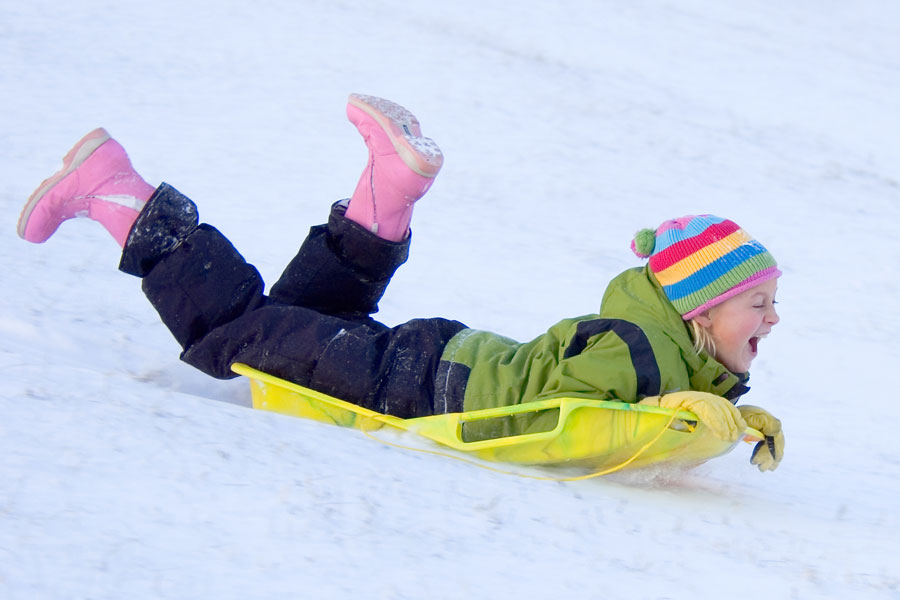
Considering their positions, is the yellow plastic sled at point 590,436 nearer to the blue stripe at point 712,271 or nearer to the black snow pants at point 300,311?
the black snow pants at point 300,311

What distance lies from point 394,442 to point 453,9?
17.2 ft

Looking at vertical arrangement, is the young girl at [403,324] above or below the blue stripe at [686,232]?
below

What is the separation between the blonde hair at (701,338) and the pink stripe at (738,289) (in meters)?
0.02

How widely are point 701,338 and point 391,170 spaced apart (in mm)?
815

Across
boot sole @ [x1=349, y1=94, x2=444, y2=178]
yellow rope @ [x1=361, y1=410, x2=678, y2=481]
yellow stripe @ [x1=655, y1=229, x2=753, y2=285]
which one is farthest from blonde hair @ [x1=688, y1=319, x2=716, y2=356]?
boot sole @ [x1=349, y1=94, x2=444, y2=178]

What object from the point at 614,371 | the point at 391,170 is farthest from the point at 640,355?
the point at 391,170

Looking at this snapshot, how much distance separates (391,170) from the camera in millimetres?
2471

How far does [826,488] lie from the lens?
8.36 ft

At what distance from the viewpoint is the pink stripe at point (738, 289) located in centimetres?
226

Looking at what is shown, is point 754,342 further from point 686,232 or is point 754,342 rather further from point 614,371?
point 614,371

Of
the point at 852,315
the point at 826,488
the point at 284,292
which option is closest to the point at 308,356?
the point at 284,292

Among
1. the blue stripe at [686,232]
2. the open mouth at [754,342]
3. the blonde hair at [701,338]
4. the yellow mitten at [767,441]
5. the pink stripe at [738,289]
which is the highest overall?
the blue stripe at [686,232]

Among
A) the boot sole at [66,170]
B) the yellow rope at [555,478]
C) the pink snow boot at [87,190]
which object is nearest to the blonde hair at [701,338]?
the yellow rope at [555,478]

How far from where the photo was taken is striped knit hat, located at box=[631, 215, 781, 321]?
2.26 meters
